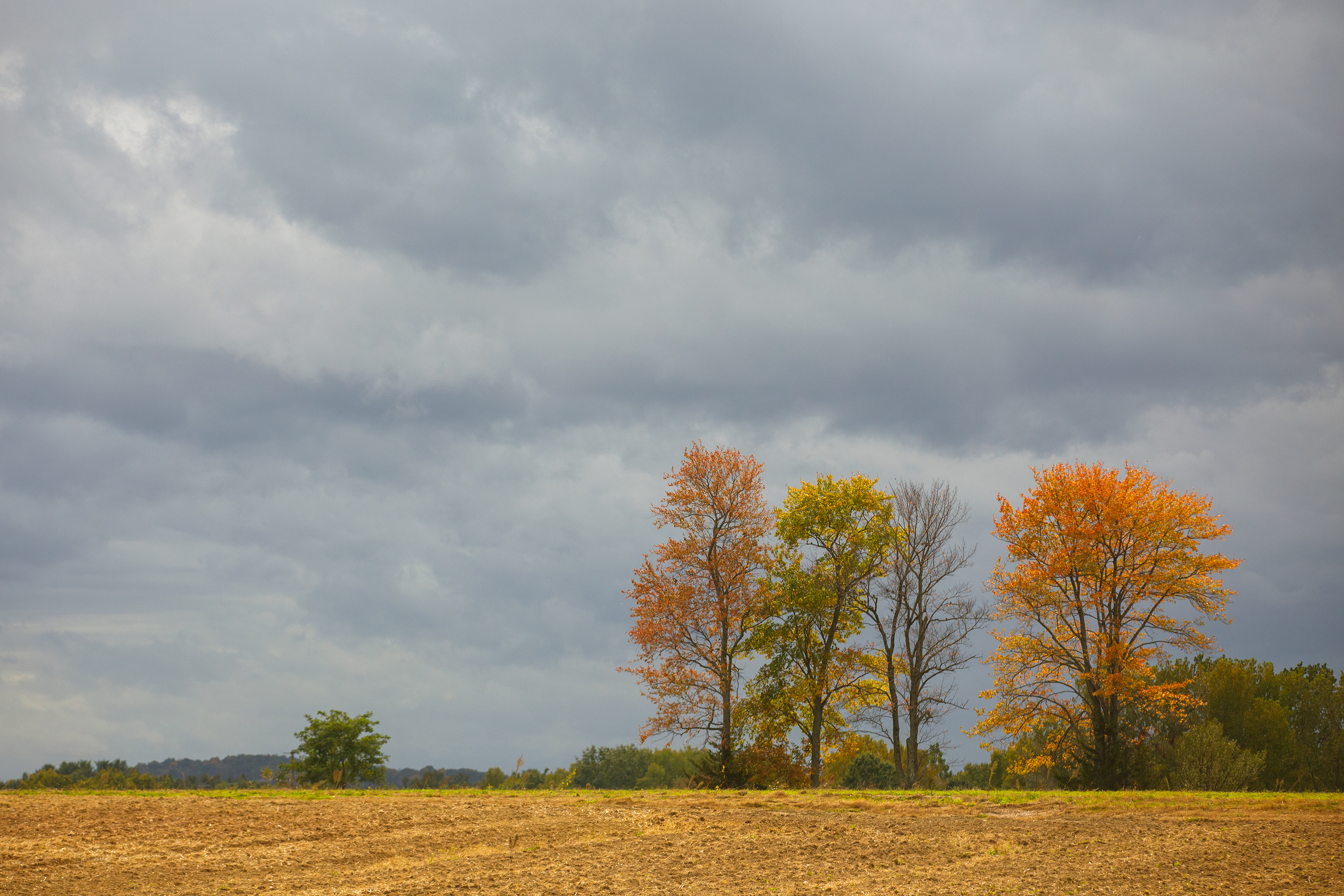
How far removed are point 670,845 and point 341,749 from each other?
26068mm

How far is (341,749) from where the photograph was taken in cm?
3462

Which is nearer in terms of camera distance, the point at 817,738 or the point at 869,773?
the point at 817,738

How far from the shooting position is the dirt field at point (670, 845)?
1107cm

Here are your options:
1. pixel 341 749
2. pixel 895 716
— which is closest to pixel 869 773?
pixel 895 716

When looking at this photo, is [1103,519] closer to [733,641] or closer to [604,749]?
[733,641]

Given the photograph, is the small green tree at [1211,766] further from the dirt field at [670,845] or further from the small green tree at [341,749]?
the small green tree at [341,749]

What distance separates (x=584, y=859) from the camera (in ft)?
41.4

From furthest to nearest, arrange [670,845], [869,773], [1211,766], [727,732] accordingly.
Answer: [869,773], [727,732], [1211,766], [670,845]

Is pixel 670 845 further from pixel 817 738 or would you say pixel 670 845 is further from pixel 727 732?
pixel 817 738

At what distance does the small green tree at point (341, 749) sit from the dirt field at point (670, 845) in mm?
17238

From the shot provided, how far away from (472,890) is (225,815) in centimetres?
718

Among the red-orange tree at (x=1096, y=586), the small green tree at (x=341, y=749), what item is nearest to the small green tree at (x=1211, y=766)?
the red-orange tree at (x=1096, y=586)

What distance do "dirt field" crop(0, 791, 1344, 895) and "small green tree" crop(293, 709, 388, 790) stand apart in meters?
17.2

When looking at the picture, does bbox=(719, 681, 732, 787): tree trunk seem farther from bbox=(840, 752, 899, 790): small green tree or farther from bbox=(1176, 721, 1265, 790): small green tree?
bbox=(1176, 721, 1265, 790): small green tree
